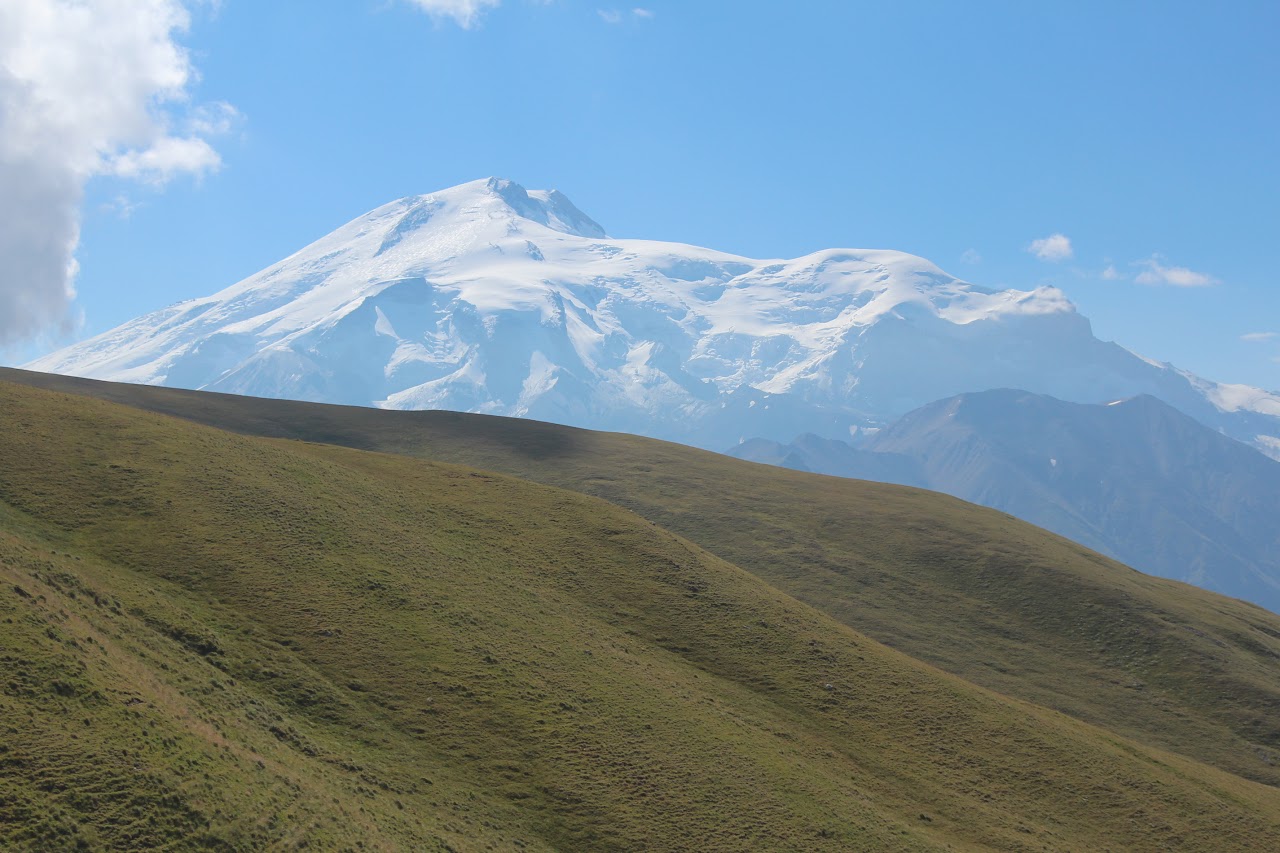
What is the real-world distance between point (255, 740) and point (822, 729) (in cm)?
3433

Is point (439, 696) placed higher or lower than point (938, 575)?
lower

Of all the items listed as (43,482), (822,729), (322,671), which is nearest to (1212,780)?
(822,729)

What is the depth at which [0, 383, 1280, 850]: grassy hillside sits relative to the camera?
115 ft

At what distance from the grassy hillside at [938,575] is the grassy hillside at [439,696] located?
15.5 m

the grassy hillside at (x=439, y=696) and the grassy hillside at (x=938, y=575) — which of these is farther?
the grassy hillside at (x=938, y=575)

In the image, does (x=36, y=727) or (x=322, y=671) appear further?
(x=322, y=671)

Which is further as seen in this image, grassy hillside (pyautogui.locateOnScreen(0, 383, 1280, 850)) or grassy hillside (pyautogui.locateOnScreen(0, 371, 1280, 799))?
grassy hillside (pyautogui.locateOnScreen(0, 371, 1280, 799))

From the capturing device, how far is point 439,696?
171 ft

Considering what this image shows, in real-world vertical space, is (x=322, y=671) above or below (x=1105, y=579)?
below

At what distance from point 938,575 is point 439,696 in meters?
74.1

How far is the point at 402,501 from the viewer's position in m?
81.8

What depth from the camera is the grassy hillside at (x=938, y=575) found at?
90062 mm

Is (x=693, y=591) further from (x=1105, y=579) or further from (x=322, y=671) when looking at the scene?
(x=1105, y=579)

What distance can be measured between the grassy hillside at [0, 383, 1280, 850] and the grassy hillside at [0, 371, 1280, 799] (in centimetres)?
1547
